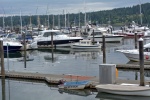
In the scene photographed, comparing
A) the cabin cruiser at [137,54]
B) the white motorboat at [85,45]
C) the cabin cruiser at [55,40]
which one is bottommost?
the cabin cruiser at [137,54]

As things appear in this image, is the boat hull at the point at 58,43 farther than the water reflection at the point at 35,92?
Yes

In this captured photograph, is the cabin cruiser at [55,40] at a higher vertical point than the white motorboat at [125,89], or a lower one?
higher

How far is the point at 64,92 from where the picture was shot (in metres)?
22.4

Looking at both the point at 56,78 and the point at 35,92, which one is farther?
A: the point at 56,78

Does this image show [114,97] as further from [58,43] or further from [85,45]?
[58,43]

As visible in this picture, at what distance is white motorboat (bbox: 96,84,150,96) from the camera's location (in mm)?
19511

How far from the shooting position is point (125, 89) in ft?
65.5

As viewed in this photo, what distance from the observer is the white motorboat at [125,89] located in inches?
768

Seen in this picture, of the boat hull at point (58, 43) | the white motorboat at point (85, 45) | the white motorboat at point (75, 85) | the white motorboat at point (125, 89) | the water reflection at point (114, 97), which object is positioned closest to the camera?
the white motorboat at point (125, 89)

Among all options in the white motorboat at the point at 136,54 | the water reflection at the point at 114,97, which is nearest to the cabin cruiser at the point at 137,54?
the white motorboat at the point at 136,54

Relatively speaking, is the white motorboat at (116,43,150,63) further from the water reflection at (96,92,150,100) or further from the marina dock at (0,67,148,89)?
the water reflection at (96,92,150,100)

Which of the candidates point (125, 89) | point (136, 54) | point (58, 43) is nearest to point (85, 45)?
point (58, 43)

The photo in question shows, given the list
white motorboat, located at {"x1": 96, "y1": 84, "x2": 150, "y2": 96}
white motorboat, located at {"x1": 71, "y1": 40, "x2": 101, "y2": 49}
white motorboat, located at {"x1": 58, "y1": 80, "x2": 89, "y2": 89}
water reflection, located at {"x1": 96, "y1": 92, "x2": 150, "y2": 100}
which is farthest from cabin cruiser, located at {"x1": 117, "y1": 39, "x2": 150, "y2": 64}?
white motorboat, located at {"x1": 71, "y1": 40, "x2": 101, "y2": 49}

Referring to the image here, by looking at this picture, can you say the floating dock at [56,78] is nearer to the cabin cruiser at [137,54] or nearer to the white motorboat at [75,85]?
the white motorboat at [75,85]
